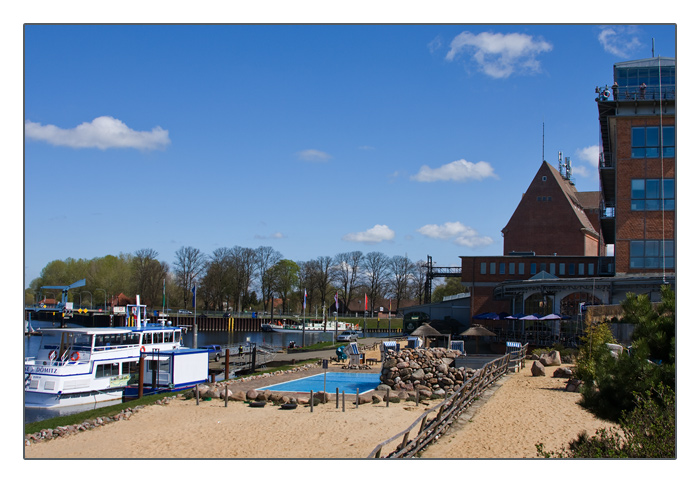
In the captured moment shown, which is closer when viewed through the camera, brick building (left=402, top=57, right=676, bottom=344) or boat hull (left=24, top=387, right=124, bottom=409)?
boat hull (left=24, top=387, right=124, bottom=409)

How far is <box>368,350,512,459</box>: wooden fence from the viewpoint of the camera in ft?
46.0

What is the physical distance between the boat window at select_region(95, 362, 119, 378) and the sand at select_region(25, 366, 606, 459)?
8664mm

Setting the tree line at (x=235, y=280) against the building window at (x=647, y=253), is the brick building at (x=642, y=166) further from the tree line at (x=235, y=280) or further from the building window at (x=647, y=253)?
the tree line at (x=235, y=280)

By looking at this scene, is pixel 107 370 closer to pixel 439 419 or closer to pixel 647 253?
pixel 439 419

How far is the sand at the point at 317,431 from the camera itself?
1638 cm

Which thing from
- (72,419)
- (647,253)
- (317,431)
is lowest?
(72,419)

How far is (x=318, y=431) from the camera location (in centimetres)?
1936

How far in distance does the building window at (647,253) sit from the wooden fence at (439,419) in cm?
2028

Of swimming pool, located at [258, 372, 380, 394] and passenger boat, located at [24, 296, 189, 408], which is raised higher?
passenger boat, located at [24, 296, 189, 408]

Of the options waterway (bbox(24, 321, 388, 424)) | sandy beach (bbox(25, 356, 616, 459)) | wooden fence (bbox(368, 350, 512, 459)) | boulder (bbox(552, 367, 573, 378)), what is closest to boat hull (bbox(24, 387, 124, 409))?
waterway (bbox(24, 321, 388, 424))

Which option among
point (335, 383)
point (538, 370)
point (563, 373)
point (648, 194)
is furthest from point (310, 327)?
point (563, 373)

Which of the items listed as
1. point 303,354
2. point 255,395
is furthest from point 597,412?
point 303,354

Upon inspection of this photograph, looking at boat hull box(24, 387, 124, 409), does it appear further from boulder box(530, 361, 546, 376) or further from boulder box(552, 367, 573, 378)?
boulder box(552, 367, 573, 378)

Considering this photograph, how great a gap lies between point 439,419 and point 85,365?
21214mm
